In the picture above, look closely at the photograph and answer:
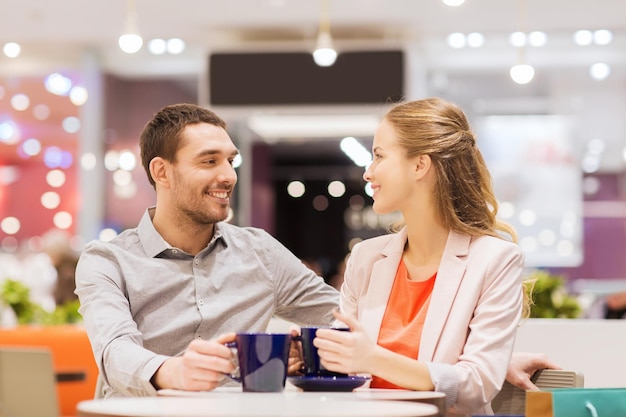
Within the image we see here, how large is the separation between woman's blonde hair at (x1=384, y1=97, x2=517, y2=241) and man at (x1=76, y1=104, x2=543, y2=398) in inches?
13.9

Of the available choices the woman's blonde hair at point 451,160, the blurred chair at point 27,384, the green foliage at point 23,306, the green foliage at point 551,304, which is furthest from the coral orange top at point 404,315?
the green foliage at point 23,306

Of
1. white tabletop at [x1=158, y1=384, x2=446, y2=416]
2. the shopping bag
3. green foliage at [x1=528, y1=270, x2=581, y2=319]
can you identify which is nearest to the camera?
white tabletop at [x1=158, y1=384, x2=446, y2=416]

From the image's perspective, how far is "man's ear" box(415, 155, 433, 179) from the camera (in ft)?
7.03

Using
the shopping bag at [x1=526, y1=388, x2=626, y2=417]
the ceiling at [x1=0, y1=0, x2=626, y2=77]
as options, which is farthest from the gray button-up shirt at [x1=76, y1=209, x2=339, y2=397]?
the ceiling at [x1=0, y1=0, x2=626, y2=77]

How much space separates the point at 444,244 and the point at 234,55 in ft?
18.9

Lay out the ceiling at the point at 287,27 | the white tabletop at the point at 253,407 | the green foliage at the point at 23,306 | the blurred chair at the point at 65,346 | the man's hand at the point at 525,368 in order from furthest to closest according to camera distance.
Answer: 1. the ceiling at the point at 287,27
2. the green foliage at the point at 23,306
3. the blurred chair at the point at 65,346
4. the man's hand at the point at 525,368
5. the white tabletop at the point at 253,407

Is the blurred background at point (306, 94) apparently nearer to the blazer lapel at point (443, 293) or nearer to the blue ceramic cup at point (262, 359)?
the blazer lapel at point (443, 293)

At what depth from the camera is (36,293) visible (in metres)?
8.55

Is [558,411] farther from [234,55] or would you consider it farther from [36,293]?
[36,293]

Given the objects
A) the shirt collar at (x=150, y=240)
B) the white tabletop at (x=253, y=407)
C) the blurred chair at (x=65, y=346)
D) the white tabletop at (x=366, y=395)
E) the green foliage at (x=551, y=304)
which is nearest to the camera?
the white tabletop at (x=253, y=407)

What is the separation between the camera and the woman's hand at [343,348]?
1.67 metres

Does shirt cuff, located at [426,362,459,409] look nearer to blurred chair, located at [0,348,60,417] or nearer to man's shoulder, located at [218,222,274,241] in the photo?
man's shoulder, located at [218,222,274,241]

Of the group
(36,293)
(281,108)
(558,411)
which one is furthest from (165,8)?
(558,411)

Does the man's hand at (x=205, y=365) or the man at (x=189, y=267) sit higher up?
the man at (x=189, y=267)
